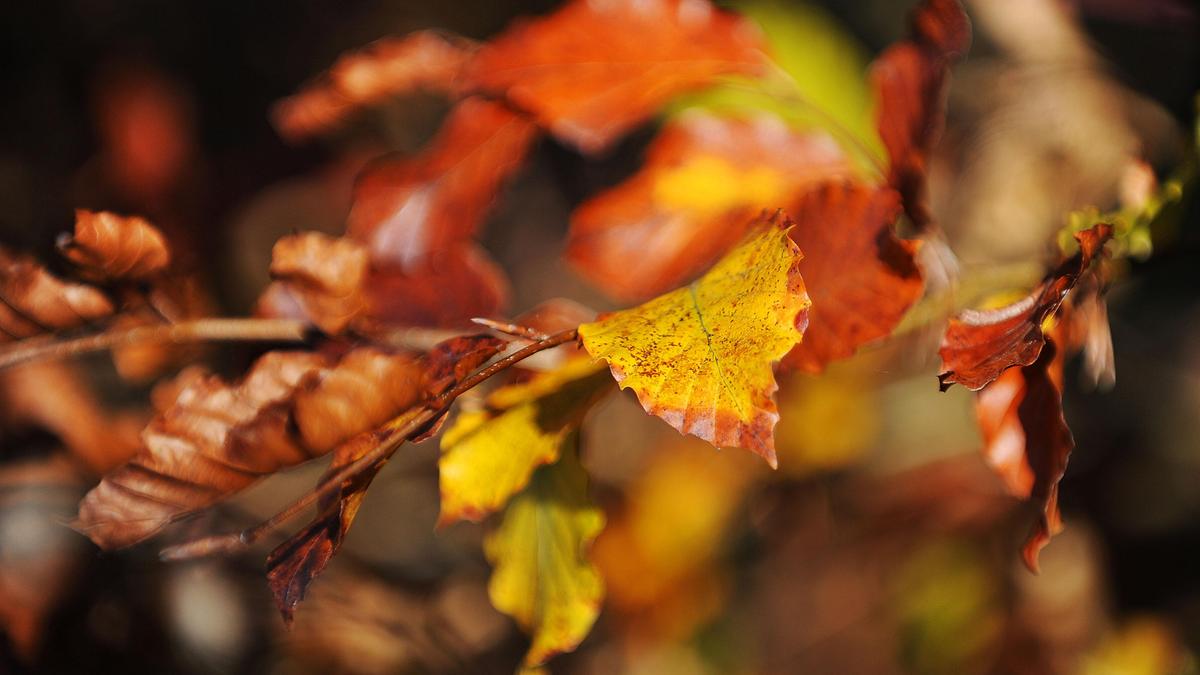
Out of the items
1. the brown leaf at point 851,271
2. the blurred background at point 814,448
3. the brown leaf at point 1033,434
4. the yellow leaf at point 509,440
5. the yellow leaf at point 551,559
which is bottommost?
the blurred background at point 814,448

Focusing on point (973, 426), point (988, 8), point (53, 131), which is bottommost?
point (973, 426)

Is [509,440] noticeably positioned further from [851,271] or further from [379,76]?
[379,76]

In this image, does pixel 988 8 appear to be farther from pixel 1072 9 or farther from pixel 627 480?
pixel 627 480

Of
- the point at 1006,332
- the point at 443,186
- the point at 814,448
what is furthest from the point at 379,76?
the point at 814,448

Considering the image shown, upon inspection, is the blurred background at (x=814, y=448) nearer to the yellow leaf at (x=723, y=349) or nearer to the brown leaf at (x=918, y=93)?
the brown leaf at (x=918, y=93)

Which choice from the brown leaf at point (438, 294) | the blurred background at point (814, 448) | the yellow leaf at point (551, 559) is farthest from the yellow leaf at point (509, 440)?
the blurred background at point (814, 448)

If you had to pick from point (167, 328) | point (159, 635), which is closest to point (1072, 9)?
point (167, 328)
